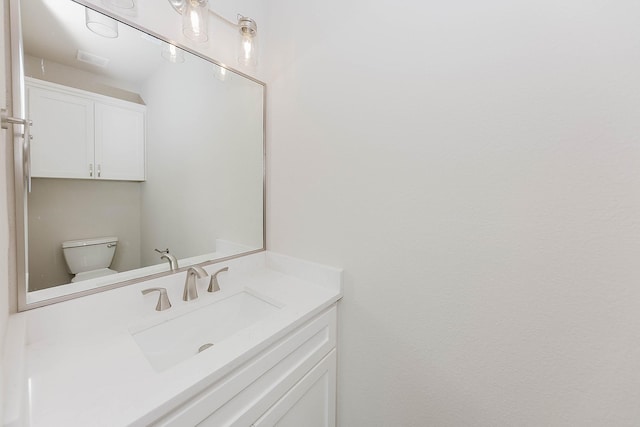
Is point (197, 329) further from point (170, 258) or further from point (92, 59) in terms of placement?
point (92, 59)

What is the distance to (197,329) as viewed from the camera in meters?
0.95

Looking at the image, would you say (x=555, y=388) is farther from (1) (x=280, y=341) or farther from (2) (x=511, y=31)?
(2) (x=511, y=31)

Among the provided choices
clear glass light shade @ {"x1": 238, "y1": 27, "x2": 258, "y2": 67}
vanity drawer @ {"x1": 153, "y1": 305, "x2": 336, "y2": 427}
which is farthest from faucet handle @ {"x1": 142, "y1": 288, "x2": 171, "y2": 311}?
clear glass light shade @ {"x1": 238, "y1": 27, "x2": 258, "y2": 67}

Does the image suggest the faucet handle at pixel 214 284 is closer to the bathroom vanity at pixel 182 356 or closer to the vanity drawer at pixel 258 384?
the bathroom vanity at pixel 182 356

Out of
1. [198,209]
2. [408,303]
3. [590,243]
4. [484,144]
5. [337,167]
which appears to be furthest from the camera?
[198,209]

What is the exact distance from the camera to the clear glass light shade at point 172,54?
100 centimetres

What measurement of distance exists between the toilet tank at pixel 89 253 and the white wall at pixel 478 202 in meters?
0.79

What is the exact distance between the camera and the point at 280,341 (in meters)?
0.80

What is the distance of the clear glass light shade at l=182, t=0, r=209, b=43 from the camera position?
37.6 inches

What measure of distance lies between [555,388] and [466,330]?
23 centimetres

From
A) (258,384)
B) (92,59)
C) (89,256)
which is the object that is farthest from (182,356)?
(92,59)

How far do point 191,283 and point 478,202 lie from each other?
44.2 inches

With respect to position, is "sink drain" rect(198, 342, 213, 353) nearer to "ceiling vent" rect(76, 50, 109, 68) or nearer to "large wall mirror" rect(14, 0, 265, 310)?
"large wall mirror" rect(14, 0, 265, 310)

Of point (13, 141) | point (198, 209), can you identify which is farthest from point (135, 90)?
point (198, 209)
